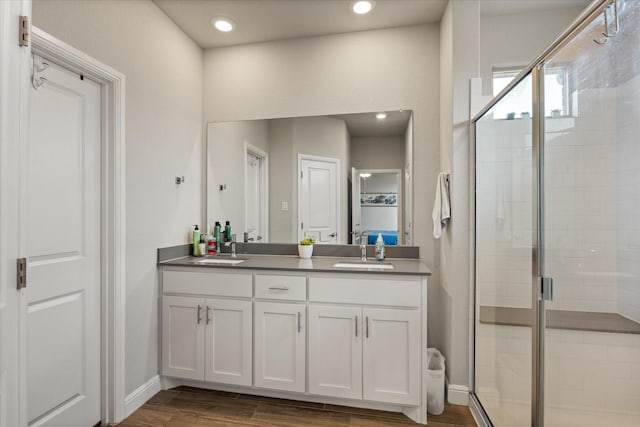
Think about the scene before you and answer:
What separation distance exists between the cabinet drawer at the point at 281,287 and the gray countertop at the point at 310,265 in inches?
2.6

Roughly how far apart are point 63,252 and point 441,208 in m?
2.24

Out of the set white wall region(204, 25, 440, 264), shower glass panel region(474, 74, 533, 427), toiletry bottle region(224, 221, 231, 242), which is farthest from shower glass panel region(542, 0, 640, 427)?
toiletry bottle region(224, 221, 231, 242)

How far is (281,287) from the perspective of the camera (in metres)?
2.11

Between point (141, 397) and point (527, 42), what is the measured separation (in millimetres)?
3725

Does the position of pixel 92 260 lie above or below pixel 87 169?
below

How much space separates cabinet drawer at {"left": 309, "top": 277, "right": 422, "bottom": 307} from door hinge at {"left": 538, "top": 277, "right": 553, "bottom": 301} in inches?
26.1

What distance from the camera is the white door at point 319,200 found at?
8.73ft

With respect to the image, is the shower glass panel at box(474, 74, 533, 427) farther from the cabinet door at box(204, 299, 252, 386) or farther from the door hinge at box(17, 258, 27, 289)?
the door hinge at box(17, 258, 27, 289)

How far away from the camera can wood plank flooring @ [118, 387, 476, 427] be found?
193cm

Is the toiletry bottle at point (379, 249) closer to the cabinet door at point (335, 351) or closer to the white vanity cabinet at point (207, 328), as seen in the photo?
the cabinet door at point (335, 351)

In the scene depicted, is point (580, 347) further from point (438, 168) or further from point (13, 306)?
point (13, 306)

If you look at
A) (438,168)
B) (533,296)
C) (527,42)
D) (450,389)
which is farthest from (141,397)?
(527,42)

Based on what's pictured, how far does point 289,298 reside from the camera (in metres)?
2.10

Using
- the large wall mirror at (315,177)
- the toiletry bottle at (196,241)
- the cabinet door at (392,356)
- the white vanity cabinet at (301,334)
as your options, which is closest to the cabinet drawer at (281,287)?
the white vanity cabinet at (301,334)
